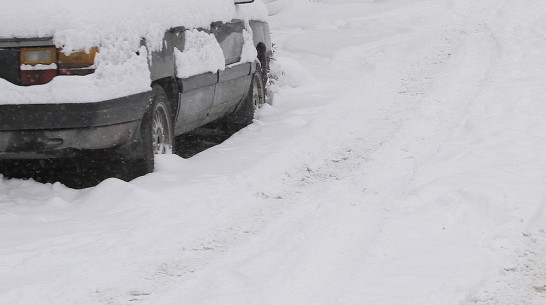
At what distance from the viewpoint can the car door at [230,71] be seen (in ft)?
25.8

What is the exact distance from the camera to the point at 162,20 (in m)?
6.48

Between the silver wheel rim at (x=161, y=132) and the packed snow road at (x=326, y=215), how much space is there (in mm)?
155

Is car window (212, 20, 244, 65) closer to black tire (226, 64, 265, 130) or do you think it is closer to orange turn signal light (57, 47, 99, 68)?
black tire (226, 64, 265, 130)

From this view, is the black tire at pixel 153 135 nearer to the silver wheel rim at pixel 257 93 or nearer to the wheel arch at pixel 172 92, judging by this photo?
the wheel arch at pixel 172 92

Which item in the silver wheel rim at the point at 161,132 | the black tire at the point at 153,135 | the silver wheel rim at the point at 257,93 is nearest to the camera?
the black tire at the point at 153,135

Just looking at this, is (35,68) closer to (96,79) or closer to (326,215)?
(96,79)

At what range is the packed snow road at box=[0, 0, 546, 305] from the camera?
14.1ft

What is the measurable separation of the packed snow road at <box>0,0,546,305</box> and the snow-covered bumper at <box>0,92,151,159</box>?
1.20 ft

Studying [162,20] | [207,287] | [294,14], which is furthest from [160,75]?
[294,14]

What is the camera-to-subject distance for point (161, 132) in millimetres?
6797

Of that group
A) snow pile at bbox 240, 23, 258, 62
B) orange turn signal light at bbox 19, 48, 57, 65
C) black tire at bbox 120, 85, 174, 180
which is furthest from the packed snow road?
orange turn signal light at bbox 19, 48, 57, 65

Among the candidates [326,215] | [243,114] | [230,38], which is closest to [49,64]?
[326,215]

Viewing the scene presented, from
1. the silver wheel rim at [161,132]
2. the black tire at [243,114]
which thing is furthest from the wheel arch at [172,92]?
the black tire at [243,114]

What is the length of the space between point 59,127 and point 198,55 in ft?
6.07
